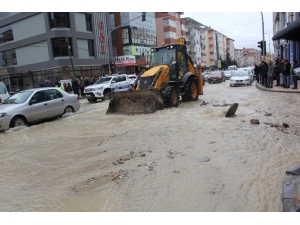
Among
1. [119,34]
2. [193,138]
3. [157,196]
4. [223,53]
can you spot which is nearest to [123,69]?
[119,34]

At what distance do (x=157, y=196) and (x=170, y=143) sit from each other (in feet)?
8.56

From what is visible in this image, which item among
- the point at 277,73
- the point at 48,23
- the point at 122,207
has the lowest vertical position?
the point at 122,207

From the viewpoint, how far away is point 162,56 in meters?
12.8

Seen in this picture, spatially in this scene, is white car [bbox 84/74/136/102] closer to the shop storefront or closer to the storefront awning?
the storefront awning

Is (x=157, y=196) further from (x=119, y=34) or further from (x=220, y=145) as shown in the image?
(x=119, y=34)

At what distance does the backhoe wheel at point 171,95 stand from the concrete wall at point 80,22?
25.1m

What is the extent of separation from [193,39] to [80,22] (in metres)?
50.4

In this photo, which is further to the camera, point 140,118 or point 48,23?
point 48,23

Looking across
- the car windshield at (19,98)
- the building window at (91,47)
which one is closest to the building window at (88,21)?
the building window at (91,47)

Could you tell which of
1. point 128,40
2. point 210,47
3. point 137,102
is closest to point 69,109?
point 137,102

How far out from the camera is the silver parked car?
9.23 meters

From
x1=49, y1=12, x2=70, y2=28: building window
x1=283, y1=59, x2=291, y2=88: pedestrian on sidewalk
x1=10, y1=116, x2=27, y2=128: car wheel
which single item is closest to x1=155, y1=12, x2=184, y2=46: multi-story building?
x1=49, y1=12, x2=70, y2=28: building window

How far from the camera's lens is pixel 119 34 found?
145 ft

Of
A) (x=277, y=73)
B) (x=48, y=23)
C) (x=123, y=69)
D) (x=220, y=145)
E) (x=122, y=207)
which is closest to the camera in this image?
(x=122, y=207)
